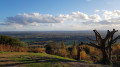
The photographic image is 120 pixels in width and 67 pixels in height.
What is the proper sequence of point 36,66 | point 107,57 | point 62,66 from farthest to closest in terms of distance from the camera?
1. point 107,57
2. point 62,66
3. point 36,66

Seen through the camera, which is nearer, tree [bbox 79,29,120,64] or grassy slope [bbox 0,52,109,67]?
grassy slope [bbox 0,52,109,67]

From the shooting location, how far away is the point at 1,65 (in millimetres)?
6996

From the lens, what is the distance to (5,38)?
896 inches

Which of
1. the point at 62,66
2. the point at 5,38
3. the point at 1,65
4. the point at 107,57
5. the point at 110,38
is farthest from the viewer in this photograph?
the point at 5,38

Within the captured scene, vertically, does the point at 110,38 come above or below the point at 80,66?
above

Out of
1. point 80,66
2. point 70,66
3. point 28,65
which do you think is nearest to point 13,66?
point 28,65

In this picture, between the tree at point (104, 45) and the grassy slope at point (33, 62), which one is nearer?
the grassy slope at point (33, 62)

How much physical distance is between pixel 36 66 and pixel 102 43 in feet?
24.3

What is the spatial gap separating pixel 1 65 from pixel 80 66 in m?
5.20

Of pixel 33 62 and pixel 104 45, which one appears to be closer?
pixel 33 62

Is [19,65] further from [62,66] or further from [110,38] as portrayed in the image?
[110,38]

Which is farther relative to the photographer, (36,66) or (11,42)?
(11,42)

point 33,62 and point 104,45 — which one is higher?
point 104,45

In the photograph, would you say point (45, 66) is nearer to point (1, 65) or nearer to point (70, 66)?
point (70, 66)
